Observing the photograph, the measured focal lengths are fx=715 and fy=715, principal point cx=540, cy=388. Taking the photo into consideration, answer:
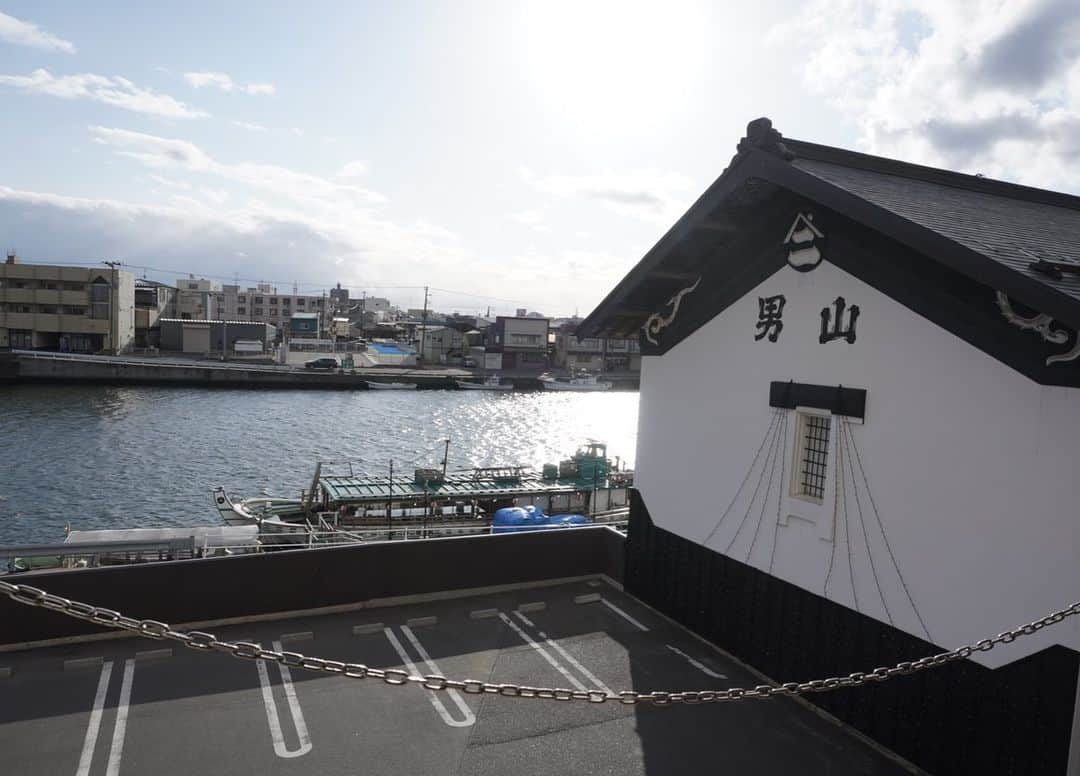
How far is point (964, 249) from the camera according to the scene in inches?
246

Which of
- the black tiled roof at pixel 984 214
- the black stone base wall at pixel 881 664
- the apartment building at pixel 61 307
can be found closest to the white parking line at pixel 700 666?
the black stone base wall at pixel 881 664

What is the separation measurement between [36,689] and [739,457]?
8908 mm

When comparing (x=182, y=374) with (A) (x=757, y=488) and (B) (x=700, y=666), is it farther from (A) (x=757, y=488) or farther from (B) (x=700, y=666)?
(A) (x=757, y=488)

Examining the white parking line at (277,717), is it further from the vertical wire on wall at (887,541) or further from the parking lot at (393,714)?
the vertical wire on wall at (887,541)

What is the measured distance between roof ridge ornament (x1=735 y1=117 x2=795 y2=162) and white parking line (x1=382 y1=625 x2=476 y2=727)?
7.43 m

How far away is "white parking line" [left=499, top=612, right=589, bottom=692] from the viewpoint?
29.7 ft

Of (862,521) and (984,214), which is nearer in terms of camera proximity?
(862,521)

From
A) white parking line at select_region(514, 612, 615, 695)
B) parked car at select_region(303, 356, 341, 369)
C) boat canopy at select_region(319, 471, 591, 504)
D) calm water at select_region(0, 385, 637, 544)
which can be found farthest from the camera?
parked car at select_region(303, 356, 341, 369)

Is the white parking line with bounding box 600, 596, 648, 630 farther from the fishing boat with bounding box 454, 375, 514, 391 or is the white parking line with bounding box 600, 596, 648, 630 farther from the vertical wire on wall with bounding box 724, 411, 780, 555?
the fishing boat with bounding box 454, 375, 514, 391

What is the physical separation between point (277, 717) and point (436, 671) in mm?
2011

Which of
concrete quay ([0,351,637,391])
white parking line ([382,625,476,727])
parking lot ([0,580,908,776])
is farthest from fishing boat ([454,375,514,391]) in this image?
white parking line ([382,625,476,727])

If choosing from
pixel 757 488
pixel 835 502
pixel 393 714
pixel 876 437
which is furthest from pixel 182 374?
pixel 876 437

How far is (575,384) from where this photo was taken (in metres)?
84.2

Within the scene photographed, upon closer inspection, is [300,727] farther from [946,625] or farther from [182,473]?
[182,473]
